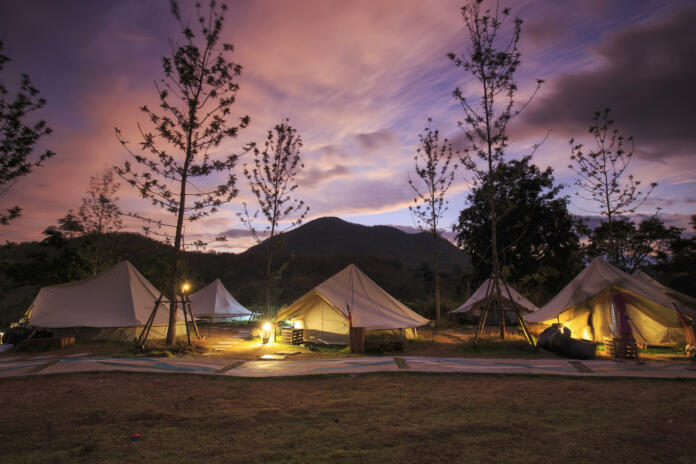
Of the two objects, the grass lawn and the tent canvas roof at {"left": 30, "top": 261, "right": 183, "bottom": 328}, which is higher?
the tent canvas roof at {"left": 30, "top": 261, "right": 183, "bottom": 328}

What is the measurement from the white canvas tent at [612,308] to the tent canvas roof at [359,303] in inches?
181

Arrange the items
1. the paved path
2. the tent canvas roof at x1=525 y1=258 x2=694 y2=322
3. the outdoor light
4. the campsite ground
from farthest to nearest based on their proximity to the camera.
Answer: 1. the outdoor light
2. the tent canvas roof at x1=525 y1=258 x2=694 y2=322
3. the campsite ground
4. the paved path

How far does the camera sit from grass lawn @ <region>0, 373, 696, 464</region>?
3555mm

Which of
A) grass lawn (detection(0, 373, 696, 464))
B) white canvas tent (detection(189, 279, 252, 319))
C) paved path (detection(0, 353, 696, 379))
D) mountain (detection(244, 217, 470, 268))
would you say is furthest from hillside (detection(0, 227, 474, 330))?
grass lawn (detection(0, 373, 696, 464))

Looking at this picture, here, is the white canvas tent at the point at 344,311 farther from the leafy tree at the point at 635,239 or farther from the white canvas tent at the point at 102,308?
the leafy tree at the point at 635,239

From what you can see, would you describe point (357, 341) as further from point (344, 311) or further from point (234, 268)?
point (234, 268)

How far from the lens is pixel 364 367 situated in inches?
308

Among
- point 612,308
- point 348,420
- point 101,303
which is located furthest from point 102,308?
point 612,308

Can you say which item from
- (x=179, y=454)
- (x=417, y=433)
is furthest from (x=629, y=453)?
(x=179, y=454)

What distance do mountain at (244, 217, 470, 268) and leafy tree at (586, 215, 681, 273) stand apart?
46.9 meters

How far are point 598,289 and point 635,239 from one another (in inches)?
685

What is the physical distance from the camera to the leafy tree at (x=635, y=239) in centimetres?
2228

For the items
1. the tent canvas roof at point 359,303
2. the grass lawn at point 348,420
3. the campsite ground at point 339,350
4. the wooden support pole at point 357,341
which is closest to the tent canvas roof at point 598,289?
the campsite ground at point 339,350

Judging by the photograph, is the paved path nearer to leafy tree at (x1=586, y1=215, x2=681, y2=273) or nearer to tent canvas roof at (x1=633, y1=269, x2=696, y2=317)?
tent canvas roof at (x1=633, y1=269, x2=696, y2=317)
